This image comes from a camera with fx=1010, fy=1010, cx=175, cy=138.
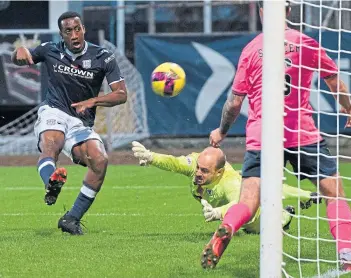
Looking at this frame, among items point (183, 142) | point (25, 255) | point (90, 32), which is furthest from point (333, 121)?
point (25, 255)

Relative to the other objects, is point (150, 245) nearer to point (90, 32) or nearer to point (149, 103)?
point (149, 103)

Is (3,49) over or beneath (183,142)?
over

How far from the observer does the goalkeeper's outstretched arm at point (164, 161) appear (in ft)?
27.4

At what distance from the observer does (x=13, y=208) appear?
11094 mm

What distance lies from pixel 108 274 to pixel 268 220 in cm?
135

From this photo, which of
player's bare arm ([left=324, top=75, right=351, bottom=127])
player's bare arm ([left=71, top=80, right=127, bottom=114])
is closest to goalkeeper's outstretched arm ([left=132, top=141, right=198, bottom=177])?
player's bare arm ([left=71, top=80, right=127, bottom=114])

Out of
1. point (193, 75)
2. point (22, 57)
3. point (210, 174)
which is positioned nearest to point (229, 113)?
point (210, 174)

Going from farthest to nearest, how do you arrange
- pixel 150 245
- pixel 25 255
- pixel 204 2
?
1. pixel 204 2
2. pixel 150 245
3. pixel 25 255

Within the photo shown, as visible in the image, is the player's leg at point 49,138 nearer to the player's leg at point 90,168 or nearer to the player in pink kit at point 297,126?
the player's leg at point 90,168

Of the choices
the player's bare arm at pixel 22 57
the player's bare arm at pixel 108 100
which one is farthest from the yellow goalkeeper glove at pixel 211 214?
the player's bare arm at pixel 22 57

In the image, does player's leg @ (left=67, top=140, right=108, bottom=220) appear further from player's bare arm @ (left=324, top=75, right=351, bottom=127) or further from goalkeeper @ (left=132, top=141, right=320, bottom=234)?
player's bare arm @ (left=324, top=75, right=351, bottom=127)

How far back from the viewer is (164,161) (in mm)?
8414

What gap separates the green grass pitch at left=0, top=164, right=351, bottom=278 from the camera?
6.76 metres

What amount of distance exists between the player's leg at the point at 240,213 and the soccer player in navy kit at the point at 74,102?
2427mm
